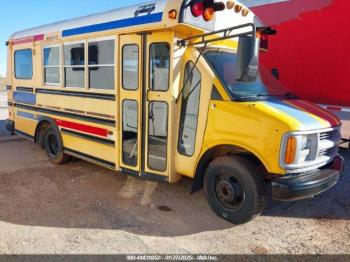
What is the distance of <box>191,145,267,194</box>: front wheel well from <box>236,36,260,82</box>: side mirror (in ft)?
3.07

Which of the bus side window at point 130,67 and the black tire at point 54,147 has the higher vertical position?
the bus side window at point 130,67

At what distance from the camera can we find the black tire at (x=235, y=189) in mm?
3842

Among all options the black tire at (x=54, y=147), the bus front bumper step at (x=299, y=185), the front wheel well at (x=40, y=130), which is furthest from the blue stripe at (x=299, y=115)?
the front wheel well at (x=40, y=130)

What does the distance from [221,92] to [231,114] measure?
0.99 feet

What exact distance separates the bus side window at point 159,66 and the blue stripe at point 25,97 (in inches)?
128

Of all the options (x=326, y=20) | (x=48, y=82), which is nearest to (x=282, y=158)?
(x=326, y=20)

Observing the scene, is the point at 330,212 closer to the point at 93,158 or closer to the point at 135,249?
the point at 135,249

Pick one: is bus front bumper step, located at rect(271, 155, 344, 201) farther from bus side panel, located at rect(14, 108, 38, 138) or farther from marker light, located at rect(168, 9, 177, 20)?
bus side panel, located at rect(14, 108, 38, 138)

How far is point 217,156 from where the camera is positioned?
4328mm

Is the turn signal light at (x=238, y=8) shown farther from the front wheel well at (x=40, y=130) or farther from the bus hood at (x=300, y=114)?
the front wheel well at (x=40, y=130)

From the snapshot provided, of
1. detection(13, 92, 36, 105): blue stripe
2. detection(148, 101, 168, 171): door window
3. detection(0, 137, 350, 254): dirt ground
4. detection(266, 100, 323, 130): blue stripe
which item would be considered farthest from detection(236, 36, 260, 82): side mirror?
detection(13, 92, 36, 105): blue stripe

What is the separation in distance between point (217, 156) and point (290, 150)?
1.03 meters

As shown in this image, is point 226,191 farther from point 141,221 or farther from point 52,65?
point 52,65

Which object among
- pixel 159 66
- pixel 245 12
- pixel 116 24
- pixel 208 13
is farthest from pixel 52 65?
pixel 245 12
